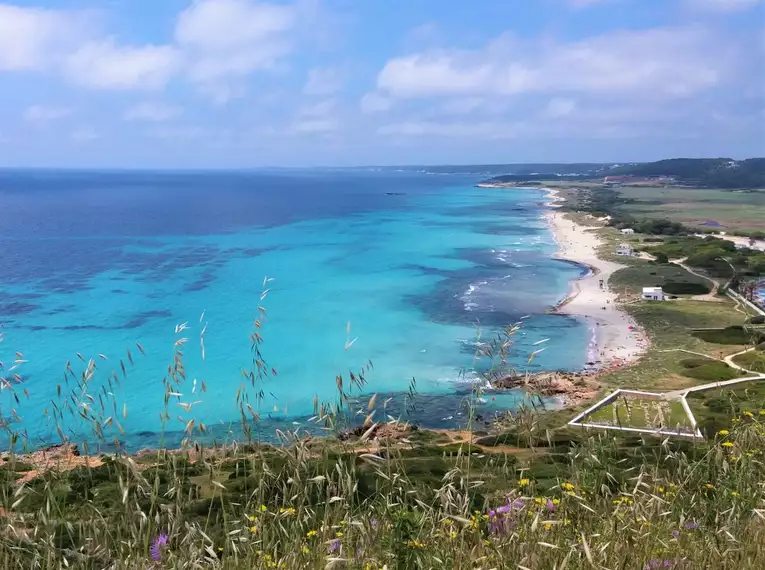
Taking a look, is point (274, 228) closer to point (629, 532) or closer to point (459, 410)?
point (459, 410)

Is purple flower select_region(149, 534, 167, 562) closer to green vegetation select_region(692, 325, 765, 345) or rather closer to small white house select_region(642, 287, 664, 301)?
green vegetation select_region(692, 325, 765, 345)

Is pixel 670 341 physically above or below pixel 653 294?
below

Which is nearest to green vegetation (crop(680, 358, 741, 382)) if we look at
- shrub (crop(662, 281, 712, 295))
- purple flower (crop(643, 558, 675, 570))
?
shrub (crop(662, 281, 712, 295))

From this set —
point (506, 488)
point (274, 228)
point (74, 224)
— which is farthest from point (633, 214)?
point (506, 488)

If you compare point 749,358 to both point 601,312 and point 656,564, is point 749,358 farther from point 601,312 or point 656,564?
point 656,564

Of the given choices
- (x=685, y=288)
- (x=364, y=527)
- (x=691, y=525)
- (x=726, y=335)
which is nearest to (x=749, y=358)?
(x=726, y=335)

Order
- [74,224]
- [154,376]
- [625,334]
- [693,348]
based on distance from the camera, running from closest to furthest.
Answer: [154,376] → [693,348] → [625,334] → [74,224]
